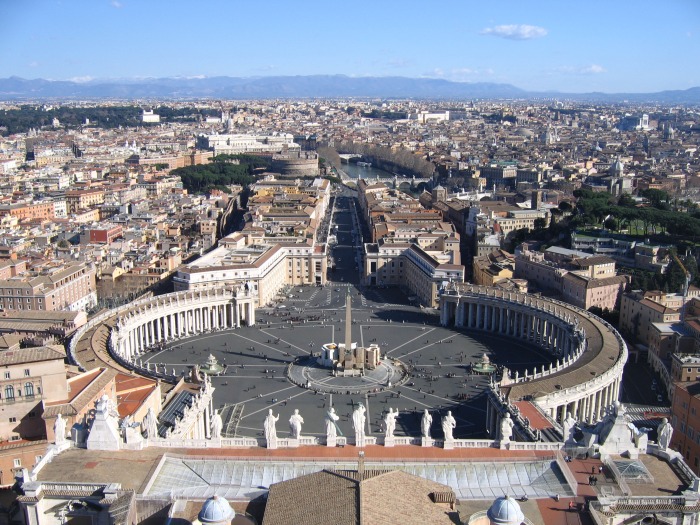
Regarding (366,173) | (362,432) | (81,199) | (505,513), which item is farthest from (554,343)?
(366,173)

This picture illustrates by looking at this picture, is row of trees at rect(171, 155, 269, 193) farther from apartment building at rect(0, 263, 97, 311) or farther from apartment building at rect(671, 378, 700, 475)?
apartment building at rect(671, 378, 700, 475)

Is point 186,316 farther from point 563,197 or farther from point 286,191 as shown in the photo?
point 563,197

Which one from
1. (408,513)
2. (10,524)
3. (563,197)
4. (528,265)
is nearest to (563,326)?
(528,265)

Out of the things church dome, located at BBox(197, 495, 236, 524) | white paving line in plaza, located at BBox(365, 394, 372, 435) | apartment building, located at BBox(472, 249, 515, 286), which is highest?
church dome, located at BBox(197, 495, 236, 524)

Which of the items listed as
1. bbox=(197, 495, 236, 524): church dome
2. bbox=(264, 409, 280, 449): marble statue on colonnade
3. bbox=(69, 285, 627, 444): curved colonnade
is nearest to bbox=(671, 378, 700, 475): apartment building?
bbox=(69, 285, 627, 444): curved colonnade

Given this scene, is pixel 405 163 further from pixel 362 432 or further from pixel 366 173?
pixel 362 432
